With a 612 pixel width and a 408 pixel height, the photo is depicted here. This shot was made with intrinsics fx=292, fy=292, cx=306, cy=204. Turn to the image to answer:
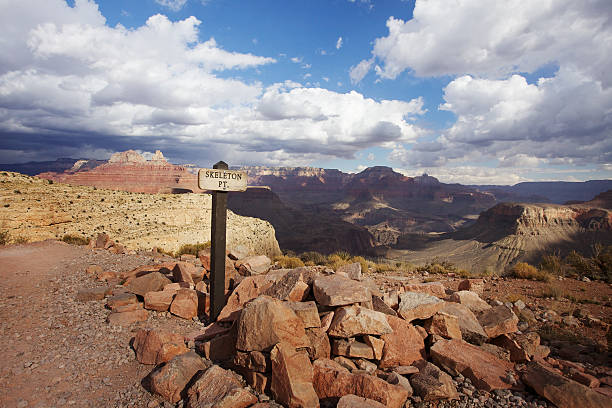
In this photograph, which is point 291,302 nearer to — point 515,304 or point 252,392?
point 252,392

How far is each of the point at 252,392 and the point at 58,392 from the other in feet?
7.87

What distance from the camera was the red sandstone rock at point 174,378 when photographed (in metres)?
3.61

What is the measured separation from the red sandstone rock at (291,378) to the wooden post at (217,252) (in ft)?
7.45

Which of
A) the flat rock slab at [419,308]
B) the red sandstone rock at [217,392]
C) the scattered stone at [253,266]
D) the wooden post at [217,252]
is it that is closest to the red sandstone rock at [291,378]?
the red sandstone rock at [217,392]

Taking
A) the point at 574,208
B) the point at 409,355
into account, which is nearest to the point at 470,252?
the point at 574,208

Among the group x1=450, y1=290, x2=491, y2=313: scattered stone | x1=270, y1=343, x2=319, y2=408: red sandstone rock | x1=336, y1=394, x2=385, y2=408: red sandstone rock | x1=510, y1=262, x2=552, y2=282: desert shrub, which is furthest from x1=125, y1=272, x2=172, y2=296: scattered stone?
x1=510, y1=262, x2=552, y2=282: desert shrub

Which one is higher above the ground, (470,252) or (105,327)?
(105,327)

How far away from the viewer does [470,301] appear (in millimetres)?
6266

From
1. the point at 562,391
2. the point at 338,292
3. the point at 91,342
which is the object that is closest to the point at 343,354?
the point at 338,292

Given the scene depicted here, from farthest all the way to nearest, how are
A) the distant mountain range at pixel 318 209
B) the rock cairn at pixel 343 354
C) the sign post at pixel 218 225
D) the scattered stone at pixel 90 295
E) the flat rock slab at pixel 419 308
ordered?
the distant mountain range at pixel 318 209, the scattered stone at pixel 90 295, the sign post at pixel 218 225, the flat rock slab at pixel 419 308, the rock cairn at pixel 343 354

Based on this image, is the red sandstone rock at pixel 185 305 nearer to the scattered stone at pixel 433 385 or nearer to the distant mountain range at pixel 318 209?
the scattered stone at pixel 433 385

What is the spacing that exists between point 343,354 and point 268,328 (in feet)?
3.80

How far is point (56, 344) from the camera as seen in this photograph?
15.3ft

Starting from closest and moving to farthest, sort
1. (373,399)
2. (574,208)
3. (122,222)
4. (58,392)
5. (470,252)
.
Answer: (373,399) → (58,392) → (122,222) → (470,252) → (574,208)
